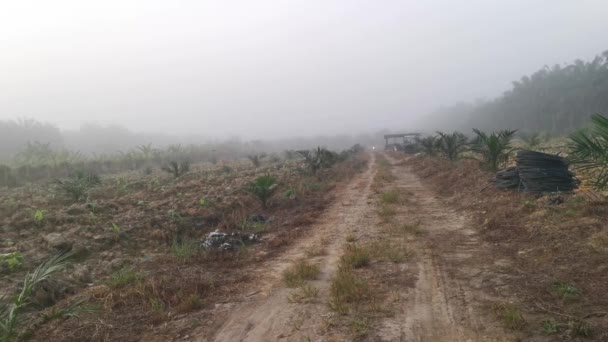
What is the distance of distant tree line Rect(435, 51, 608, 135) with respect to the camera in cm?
4300

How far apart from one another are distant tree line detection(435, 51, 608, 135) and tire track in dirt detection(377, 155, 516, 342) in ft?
112

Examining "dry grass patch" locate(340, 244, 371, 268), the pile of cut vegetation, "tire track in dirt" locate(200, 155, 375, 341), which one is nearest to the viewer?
"tire track in dirt" locate(200, 155, 375, 341)

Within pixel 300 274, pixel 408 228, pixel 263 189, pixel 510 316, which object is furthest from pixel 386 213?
pixel 510 316

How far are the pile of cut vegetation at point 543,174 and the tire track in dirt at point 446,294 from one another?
5.85 ft

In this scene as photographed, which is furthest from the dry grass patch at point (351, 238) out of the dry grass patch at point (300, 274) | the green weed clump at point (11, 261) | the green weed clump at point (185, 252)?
the green weed clump at point (11, 261)

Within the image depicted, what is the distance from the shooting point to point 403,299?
4199mm

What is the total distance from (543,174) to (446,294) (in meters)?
4.97

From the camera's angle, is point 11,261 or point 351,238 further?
point 351,238

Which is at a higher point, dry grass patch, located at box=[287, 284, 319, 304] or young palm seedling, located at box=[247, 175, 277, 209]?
young palm seedling, located at box=[247, 175, 277, 209]

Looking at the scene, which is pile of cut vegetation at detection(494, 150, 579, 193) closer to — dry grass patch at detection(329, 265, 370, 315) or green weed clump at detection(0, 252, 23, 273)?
dry grass patch at detection(329, 265, 370, 315)

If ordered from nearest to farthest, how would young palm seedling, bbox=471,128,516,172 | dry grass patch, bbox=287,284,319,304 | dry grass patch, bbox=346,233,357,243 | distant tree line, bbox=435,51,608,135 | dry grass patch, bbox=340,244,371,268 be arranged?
dry grass patch, bbox=287,284,319,304, dry grass patch, bbox=340,244,371,268, dry grass patch, bbox=346,233,357,243, young palm seedling, bbox=471,128,516,172, distant tree line, bbox=435,51,608,135

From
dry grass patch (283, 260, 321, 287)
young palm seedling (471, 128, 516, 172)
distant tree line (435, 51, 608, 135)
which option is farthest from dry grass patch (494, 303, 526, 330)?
distant tree line (435, 51, 608, 135)

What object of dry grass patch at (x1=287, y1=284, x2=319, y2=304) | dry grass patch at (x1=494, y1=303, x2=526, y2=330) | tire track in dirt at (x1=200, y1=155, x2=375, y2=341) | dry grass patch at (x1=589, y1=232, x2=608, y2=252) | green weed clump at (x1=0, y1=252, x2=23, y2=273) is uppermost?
dry grass patch at (x1=589, y1=232, x2=608, y2=252)

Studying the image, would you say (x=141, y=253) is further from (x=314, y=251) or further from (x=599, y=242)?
(x=599, y=242)
